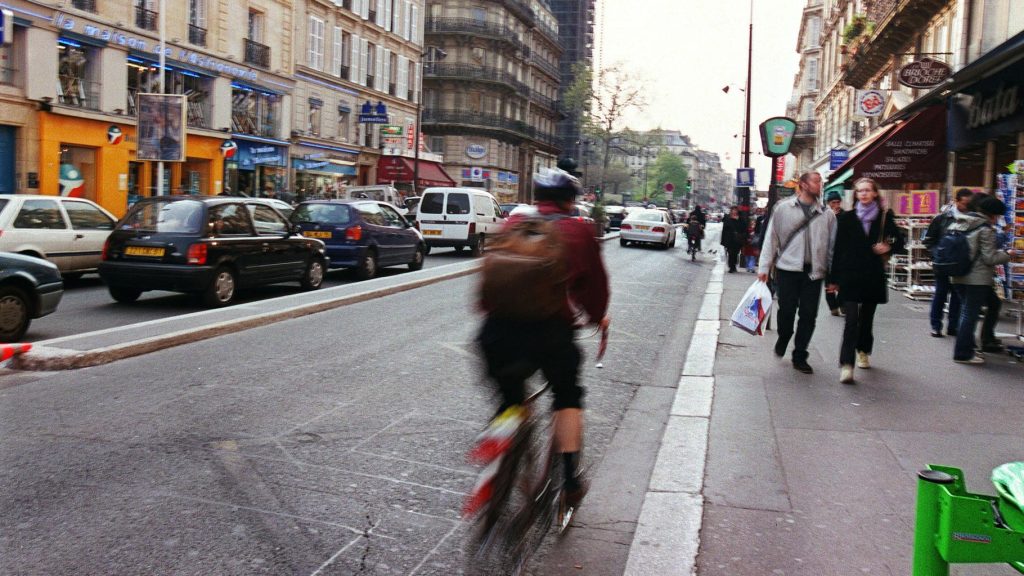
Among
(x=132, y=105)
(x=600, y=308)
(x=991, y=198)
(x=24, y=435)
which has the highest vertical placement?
(x=132, y=105)

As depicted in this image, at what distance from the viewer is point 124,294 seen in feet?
40.3

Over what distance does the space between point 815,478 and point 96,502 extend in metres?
3.66

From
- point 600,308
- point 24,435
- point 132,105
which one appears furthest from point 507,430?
point 132,105

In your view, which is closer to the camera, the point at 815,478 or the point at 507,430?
the point at 507,430

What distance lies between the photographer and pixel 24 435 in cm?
525

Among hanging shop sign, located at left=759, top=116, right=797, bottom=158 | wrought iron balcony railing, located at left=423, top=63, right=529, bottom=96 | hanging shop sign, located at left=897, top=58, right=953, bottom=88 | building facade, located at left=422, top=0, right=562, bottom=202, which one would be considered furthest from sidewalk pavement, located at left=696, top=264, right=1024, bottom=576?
wrought iron balcony railing, located at left=423, top=63, right=529, bottom=96

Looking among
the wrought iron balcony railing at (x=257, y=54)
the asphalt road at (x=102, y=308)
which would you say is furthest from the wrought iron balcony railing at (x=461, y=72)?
the asphalt road at (x=102, y=308)

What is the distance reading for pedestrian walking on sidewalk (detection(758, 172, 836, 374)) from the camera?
7.93 meters

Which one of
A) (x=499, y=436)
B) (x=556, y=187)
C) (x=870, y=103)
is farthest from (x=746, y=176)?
(x=499, y=436)

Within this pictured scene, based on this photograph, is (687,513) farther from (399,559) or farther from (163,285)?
(163,285)

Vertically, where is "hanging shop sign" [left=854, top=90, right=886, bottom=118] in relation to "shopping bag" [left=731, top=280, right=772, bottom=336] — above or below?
above

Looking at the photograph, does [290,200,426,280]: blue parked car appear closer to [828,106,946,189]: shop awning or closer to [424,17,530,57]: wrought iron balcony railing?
[828,106,946,189]: shop awning

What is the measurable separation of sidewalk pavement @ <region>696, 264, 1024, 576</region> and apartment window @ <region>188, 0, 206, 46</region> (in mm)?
27360

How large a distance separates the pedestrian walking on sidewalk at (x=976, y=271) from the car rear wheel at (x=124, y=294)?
33.7 feet
